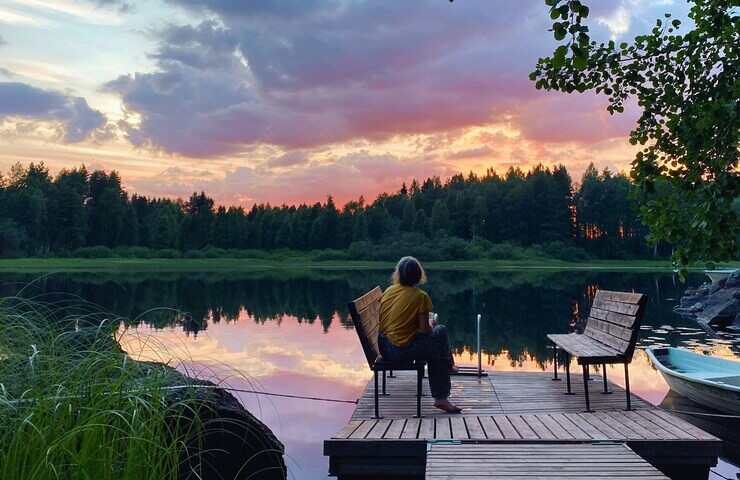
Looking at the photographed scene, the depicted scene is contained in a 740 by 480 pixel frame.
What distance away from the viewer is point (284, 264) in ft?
296

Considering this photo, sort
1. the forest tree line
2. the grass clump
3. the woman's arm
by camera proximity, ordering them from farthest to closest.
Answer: the forest tree line, the woman's arm, the grass clump

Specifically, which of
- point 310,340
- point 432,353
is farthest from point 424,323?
point 310,340

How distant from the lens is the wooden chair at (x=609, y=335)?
279 inches

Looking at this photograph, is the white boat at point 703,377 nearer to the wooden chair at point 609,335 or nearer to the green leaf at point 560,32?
the wooden chair at point 609,335

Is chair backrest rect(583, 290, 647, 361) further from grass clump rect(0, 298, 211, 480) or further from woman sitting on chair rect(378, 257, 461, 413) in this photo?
grass clump rect(0, 298, 211, 480)

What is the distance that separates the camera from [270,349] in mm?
18672

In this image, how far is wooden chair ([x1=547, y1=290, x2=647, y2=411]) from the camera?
707cm

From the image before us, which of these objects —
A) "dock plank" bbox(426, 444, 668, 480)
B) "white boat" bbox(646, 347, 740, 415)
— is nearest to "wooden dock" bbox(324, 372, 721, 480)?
"dock plank" bbox(426, 444, 668, 480)

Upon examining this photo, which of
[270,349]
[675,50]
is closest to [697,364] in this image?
[675,50]

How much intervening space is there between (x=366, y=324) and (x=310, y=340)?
13.3 m

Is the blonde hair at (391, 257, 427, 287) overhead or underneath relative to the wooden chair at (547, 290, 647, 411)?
overhead

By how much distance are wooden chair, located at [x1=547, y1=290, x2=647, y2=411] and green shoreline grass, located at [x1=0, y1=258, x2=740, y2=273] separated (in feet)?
226

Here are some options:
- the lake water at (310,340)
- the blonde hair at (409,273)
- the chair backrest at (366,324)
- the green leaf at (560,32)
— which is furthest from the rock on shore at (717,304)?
the green leaf at (560,32)

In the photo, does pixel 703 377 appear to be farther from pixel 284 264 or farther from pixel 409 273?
pixel 284 264
